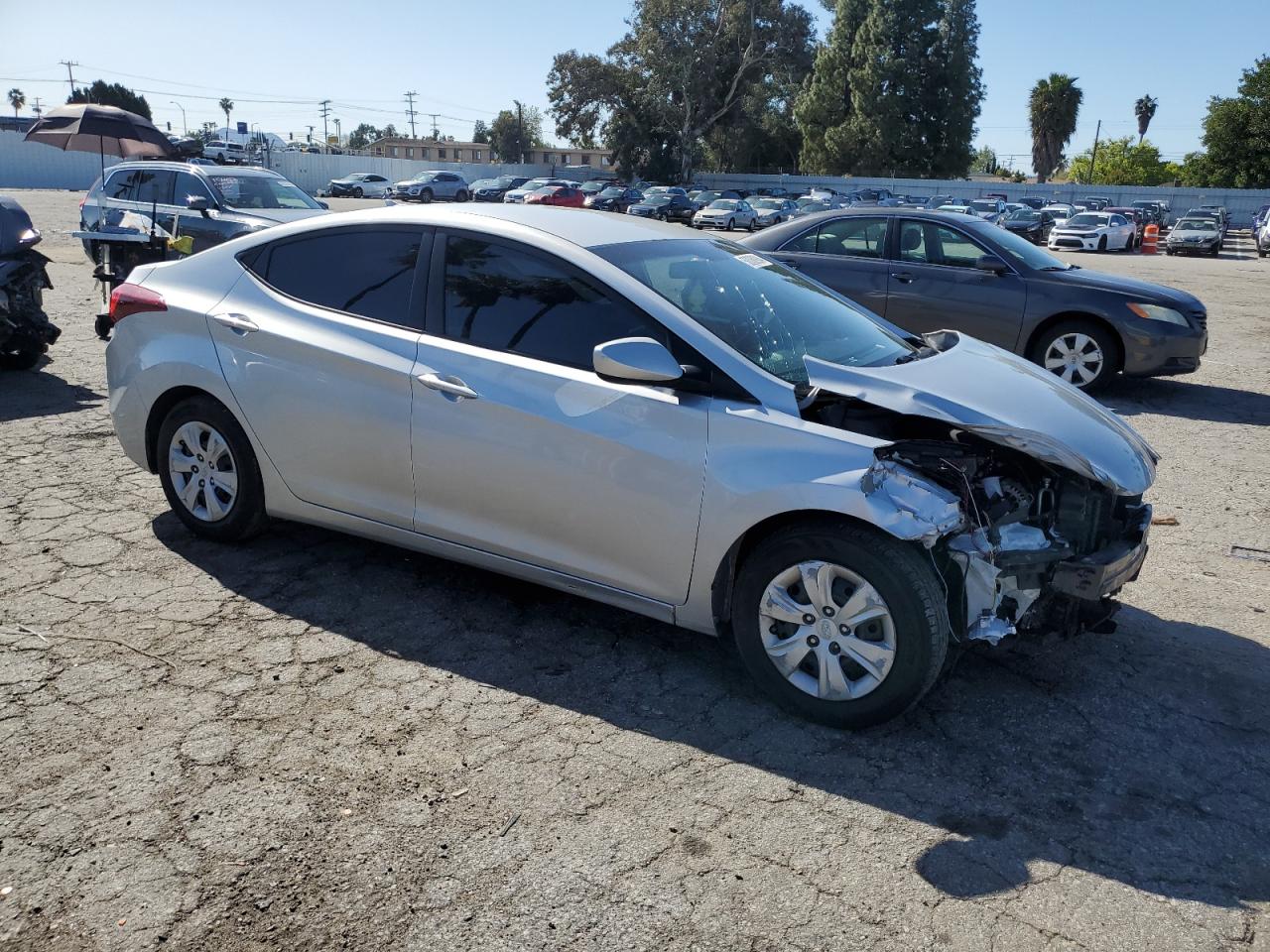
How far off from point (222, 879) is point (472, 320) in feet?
7.36

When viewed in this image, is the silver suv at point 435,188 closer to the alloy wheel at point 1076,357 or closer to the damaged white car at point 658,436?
the alloy wheel at point 1076,357

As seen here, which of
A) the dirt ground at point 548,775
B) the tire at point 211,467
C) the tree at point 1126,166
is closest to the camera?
the dirt ground at point 548,775

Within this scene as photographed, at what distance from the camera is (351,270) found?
175 inches

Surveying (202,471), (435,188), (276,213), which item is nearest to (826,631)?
(202,471)

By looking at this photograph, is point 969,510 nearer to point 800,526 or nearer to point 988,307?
point 800,526

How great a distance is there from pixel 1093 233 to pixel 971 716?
34085mm

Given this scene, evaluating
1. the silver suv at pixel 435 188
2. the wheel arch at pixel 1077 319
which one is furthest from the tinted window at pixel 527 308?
the silver suv at pixel 435 188

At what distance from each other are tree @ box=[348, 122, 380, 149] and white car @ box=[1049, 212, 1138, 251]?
420 ft

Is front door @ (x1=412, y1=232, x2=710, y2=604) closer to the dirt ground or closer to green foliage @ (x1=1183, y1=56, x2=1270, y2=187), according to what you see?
the dirt ground

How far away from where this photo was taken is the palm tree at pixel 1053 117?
76562 mm

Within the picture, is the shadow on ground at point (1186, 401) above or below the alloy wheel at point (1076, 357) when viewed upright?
below

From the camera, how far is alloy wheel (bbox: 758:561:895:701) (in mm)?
3346

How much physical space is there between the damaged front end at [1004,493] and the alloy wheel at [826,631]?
0.29 metres

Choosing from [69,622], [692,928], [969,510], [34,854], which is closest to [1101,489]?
[969,510]
